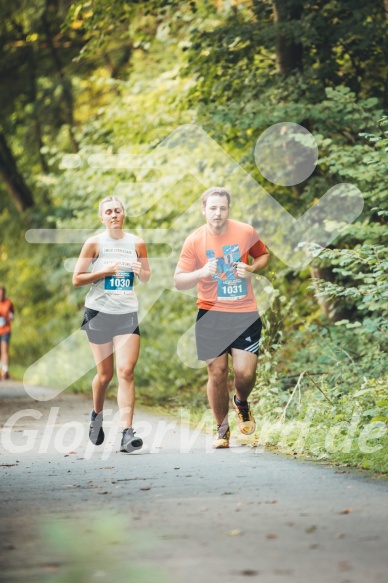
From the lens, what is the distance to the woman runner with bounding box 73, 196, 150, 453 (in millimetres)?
8758

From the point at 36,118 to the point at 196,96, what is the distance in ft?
38.2

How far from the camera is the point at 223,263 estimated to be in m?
8.71

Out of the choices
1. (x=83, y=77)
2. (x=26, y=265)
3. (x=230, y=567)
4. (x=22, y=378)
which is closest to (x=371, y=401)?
(x=230, y=567)

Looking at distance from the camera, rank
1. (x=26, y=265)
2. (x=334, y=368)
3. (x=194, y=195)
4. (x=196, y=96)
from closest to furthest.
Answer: (x=334, y=368) → (x=196, y=96) → (x=194, y=195) → (x=26, y=265)

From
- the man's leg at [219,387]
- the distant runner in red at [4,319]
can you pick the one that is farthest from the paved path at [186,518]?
the distant runner in red at [4,319]

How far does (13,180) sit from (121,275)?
2011cm

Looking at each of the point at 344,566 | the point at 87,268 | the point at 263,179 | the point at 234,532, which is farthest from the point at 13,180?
the point at 344,566

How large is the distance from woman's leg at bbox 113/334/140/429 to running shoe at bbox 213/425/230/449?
732 mm

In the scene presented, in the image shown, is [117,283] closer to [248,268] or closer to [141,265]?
[141,265]

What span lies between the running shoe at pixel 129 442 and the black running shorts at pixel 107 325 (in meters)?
0.80

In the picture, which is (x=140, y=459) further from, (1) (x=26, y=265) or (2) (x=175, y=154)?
(1) (x=26, y=265)

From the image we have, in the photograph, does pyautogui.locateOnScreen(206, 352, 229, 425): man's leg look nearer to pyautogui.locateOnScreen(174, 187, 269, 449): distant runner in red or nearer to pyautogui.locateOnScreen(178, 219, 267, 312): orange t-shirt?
pyautogui.locateOnScreen(174, 187, 269, 449): distant runner in red

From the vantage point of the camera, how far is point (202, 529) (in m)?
5.20

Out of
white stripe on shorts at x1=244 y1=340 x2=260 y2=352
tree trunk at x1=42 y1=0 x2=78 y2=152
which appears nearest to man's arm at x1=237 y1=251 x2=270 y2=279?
white stripe on shorts at x1=244 y1=340 x2=260 y2=352
